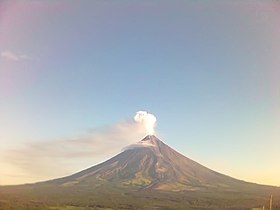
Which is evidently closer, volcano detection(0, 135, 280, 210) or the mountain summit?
volcano detection(0, 135, 280, 210)

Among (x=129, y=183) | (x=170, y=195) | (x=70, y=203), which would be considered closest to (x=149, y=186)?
(x=129, y=183)

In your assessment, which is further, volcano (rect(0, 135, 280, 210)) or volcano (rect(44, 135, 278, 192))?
volcano (rect(44, 135, 278, 192))

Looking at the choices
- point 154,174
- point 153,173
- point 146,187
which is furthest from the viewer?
point 153,173

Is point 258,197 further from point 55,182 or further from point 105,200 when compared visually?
point 55,182

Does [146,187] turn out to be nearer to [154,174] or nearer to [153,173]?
[154,174]

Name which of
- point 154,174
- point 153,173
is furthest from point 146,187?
point 153,173

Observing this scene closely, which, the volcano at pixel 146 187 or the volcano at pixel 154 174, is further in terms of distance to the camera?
the volcano at pixel 154 174
